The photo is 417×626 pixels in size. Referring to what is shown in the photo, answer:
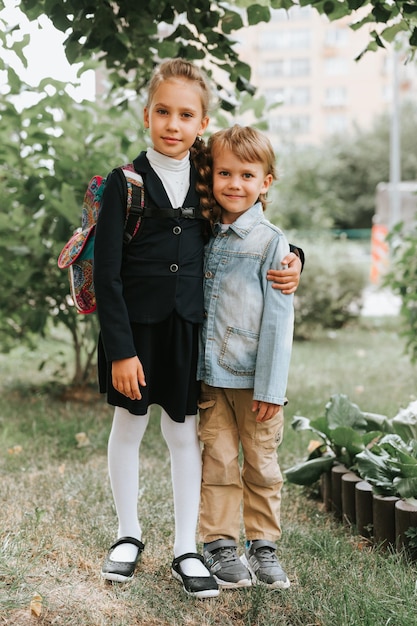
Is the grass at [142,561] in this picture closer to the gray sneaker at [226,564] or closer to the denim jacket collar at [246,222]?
the gray sneaker at [226,564]

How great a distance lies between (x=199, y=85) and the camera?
244cm

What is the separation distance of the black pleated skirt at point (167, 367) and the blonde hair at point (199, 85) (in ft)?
1.30

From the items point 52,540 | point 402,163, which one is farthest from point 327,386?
point 402,163

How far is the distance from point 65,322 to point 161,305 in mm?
2936

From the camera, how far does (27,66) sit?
3.80 meters

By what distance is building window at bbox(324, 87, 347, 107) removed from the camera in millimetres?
49750

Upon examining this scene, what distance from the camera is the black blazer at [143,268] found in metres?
2.32

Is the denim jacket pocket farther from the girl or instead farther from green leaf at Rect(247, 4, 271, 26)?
green leaf at Rect(247, 4, 271, 26)

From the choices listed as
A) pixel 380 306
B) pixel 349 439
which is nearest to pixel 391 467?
pixel 349 439

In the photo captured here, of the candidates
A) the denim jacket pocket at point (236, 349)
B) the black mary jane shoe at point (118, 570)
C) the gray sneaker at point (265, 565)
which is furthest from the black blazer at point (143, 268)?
the gray sneaker at point (265, 565)

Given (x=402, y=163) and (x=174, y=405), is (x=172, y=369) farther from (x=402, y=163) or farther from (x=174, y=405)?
(x=402, y=163)

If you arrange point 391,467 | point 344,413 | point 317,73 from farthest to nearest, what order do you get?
1. point 317,73
2. point 344,413
3. point 391,467

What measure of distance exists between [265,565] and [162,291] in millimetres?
960

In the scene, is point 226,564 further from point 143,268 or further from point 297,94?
point 297,94
